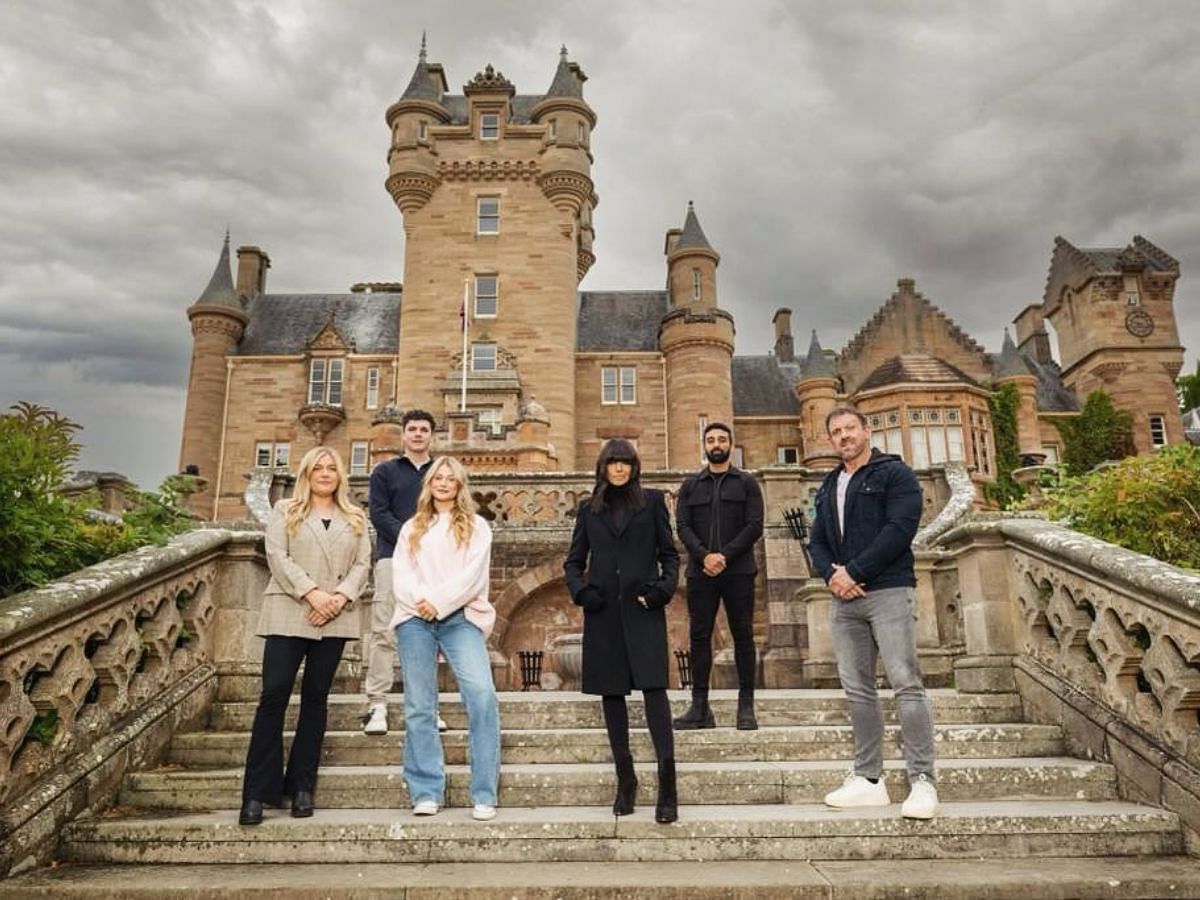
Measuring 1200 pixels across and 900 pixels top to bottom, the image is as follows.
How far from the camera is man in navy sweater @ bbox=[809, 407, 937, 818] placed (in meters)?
4.11

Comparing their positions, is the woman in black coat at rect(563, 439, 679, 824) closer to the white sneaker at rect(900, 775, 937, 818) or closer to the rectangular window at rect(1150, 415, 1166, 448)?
the white sneaker at rect(900, 775, 937, 818)

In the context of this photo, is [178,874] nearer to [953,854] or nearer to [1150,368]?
[953,854]

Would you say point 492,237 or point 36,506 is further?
point 492,237

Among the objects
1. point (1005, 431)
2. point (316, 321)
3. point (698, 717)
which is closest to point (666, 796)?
point (698, 717)

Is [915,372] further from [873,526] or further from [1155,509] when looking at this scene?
[873,526]

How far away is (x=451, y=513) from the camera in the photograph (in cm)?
462

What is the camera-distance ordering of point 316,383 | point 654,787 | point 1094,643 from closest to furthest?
point 654,787 → point 1094,643 → point 316,383

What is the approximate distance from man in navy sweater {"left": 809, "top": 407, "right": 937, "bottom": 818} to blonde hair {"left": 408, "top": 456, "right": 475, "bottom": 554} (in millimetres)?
1969

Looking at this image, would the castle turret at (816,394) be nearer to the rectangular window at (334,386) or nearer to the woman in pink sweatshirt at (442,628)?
the rectangular window at (334,386)

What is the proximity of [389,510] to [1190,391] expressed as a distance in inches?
2202

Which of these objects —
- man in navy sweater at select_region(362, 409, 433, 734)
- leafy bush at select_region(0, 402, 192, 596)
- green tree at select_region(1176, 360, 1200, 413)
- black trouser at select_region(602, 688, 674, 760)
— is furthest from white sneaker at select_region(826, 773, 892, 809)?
green tree at select_region(1176, 360, 1200, 413)

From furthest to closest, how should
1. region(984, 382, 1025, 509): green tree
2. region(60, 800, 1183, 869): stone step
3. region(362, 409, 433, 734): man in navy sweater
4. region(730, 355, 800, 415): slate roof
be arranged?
1. region(730, 355, 800, 415): slate roof
2. region(984, 382, 1025, 509): green tree
3. region(362, 409, 433, 734): man in navy sweater
4. region(60, 800, 1183, 869): stone step

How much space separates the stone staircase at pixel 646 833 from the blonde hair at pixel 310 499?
1361 mm

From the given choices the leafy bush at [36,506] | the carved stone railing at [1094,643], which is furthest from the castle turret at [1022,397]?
the leafy bush at [36,506]
